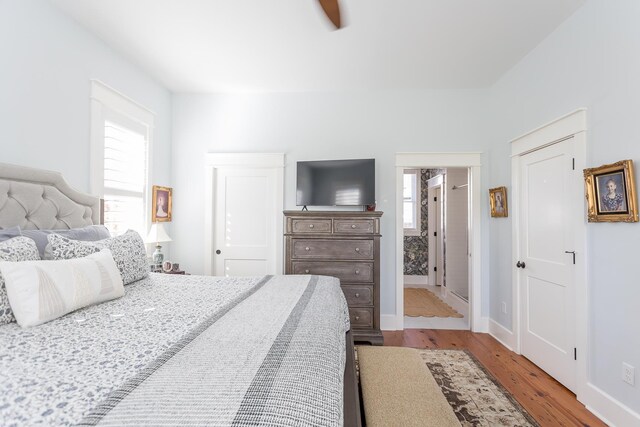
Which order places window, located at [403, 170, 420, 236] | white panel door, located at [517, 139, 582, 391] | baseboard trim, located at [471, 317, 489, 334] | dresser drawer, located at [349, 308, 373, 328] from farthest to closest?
window, located at [403, 170, 420, 236] → baseboard trim, located at [471, 317, 489, 334] → dresser drawer, located at [349, 308, 373, 328] → white panel door, located at [517, 139, 582, 391]

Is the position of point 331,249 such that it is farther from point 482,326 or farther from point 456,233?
point 456,233

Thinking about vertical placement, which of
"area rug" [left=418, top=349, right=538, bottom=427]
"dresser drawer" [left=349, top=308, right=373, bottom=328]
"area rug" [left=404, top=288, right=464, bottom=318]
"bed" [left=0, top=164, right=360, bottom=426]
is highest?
"bed" [left=0, top=164, right=360, bottom=426]

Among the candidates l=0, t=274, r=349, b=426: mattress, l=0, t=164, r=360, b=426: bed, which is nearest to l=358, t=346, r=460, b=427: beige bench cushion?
l=0, t=164, r=360, b=426: bed

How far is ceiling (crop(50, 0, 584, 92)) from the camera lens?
2150 mm

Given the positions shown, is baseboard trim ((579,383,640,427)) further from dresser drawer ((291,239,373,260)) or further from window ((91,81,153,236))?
window ((91,81,153,236))

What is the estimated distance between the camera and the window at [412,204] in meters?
5.84

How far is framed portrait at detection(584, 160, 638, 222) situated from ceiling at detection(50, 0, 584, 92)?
1.30 meters

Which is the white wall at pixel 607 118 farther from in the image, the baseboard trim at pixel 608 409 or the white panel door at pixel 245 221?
the white panel door at pixel 245 221

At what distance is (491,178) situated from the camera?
3.42 meters

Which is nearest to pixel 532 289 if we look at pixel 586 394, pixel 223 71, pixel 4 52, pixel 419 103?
pixel 586 394

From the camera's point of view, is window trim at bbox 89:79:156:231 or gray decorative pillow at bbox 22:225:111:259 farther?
window trim at bbox 89:79:156:231

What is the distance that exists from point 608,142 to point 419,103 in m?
1.98

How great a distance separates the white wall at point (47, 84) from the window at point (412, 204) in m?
5.02

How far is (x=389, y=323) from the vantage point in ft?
11.4
